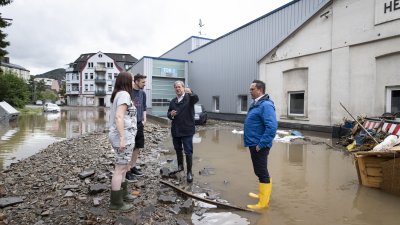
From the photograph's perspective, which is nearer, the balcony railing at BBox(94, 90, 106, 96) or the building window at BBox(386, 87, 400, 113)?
the building window at BBox(386, 87, 400, 113)

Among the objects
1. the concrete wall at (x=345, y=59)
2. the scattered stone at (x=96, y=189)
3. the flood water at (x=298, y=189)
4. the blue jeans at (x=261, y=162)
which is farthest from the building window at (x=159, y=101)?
the blue jeans at (x=261, y=162)

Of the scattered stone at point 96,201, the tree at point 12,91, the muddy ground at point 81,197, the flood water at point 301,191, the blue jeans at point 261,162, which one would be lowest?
the flood water at point 301,191

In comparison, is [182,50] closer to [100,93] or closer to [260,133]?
[260,133]

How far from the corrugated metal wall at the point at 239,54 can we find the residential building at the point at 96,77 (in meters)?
51.4

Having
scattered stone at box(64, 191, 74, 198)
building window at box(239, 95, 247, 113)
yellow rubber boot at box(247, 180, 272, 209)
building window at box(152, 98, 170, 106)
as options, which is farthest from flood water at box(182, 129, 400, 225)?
building window at box(152, 98, 170, 106)

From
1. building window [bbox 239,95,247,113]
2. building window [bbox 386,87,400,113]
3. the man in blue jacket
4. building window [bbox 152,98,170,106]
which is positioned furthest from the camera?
building window [bbox 152,98,170,106]

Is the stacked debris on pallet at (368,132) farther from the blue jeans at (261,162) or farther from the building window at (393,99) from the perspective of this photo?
the blue jeans at (261,162)

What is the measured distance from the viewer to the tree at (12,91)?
3478 centimetres

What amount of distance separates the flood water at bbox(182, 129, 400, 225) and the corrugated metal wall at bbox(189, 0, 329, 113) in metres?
9.39

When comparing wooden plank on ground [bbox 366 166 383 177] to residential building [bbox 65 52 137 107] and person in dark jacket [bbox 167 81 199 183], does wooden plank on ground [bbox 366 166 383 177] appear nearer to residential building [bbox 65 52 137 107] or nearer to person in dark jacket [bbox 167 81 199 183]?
person in dark jacket [bbox 167 81 199 183]

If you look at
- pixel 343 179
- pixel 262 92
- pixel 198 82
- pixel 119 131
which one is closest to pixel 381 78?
pixel 343 179

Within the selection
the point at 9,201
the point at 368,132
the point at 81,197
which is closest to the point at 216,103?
the point at 368,132

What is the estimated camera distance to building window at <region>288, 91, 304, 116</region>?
51.0ft

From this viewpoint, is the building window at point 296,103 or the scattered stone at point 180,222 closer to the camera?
the scattered stone at point 180,222
